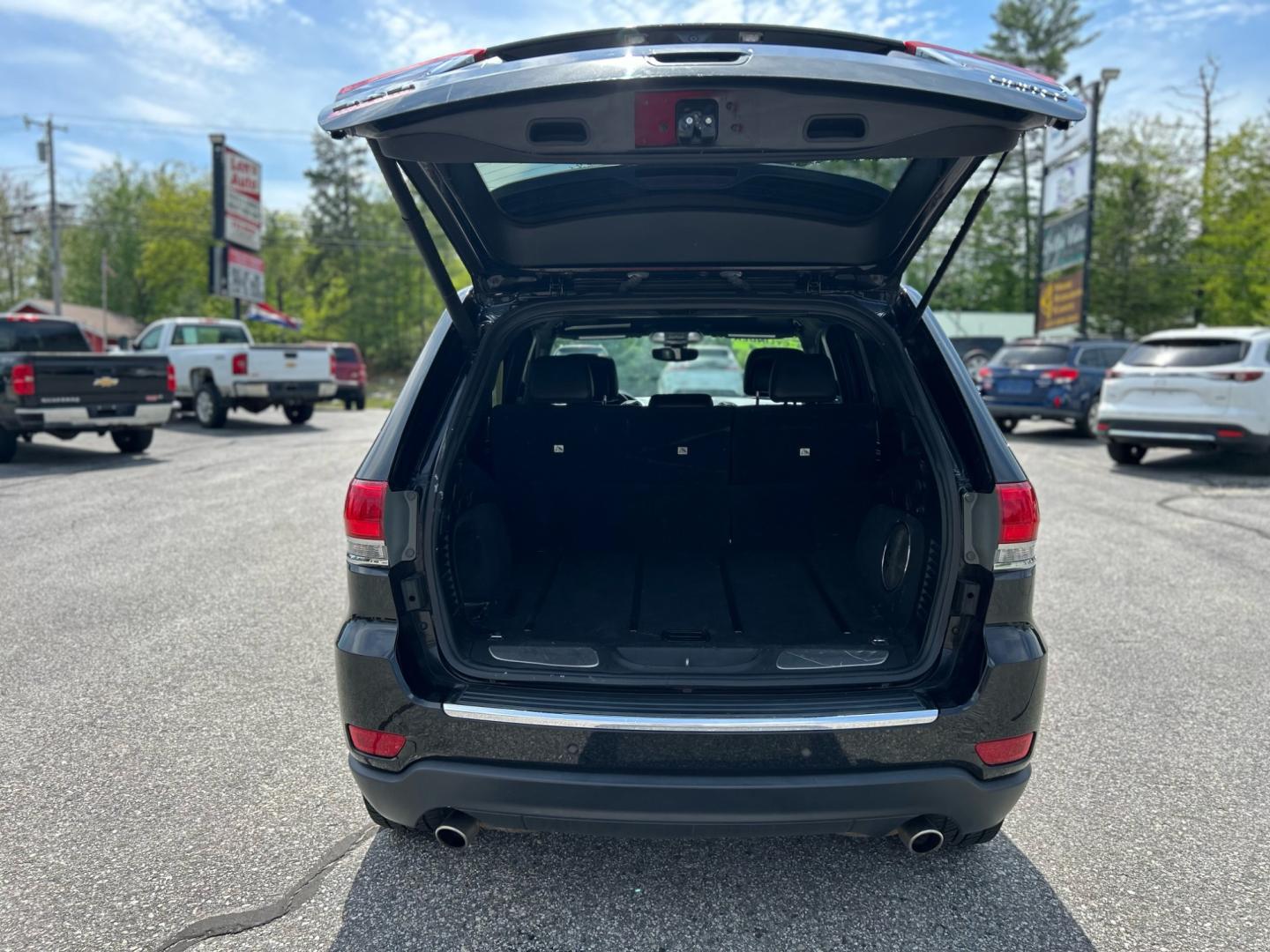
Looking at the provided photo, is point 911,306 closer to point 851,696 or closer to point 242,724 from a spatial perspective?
point 851,696

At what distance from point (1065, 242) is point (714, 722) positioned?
85.9ft

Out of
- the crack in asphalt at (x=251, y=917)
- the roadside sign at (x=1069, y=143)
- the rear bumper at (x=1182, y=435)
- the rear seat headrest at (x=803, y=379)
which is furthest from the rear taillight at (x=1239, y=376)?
the roadside sign at (x=1069, y=143)

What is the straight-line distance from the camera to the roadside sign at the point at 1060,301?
2453 cm

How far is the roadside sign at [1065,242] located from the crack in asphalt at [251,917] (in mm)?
24879

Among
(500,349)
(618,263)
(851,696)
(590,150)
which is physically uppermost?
(590,150)

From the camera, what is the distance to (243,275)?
2827 centimetres

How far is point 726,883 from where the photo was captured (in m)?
2.53

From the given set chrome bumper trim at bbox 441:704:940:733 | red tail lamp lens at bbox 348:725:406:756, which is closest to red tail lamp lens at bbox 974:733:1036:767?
chrome bumper trim at bbox 441:704:940:733

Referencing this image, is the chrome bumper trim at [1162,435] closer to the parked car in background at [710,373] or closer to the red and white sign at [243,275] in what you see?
the parked car in background at [710,373]

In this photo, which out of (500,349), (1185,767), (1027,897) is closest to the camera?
(1027,897)

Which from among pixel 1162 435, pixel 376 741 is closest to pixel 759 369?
pixel 376 741

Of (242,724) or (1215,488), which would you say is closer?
(242,724)

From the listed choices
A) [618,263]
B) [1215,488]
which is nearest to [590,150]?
[618,263]

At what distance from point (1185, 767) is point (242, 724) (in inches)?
144
